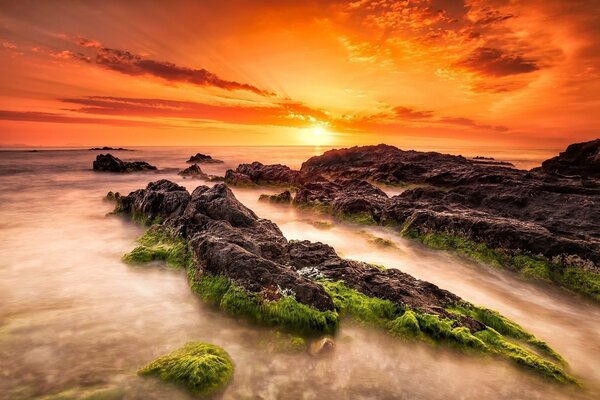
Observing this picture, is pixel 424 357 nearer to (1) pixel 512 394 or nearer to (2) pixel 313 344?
(1) pixel 512 394

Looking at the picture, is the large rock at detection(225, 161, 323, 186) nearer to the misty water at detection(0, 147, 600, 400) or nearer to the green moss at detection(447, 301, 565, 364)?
the misty water at detection(0, 147, 600, 400)

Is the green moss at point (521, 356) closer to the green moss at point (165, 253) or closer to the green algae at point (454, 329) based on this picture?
the green algae at point (454, 329)

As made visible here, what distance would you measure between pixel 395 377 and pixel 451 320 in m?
1.61

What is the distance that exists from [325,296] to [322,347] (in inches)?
37.3

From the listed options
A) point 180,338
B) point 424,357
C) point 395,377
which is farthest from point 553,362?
point 180,338

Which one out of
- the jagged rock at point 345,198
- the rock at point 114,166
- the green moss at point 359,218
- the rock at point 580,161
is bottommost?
the rock at point 114,166

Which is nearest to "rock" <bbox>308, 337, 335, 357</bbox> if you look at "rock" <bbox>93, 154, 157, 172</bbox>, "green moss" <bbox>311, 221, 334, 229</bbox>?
"green moss" <bbox>311, 221, 334, 229</bbox>

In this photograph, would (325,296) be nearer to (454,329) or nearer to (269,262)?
(269,262)

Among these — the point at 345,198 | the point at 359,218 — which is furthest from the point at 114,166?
the point at 359,218

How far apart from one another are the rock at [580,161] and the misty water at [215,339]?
2052 centimetres

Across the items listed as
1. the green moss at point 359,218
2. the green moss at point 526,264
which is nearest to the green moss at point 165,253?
the green moss at point 359,218

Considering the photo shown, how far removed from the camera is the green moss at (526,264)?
7.68 meters

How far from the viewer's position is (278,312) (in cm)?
524

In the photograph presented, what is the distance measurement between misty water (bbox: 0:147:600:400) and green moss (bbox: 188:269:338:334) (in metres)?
0.20
